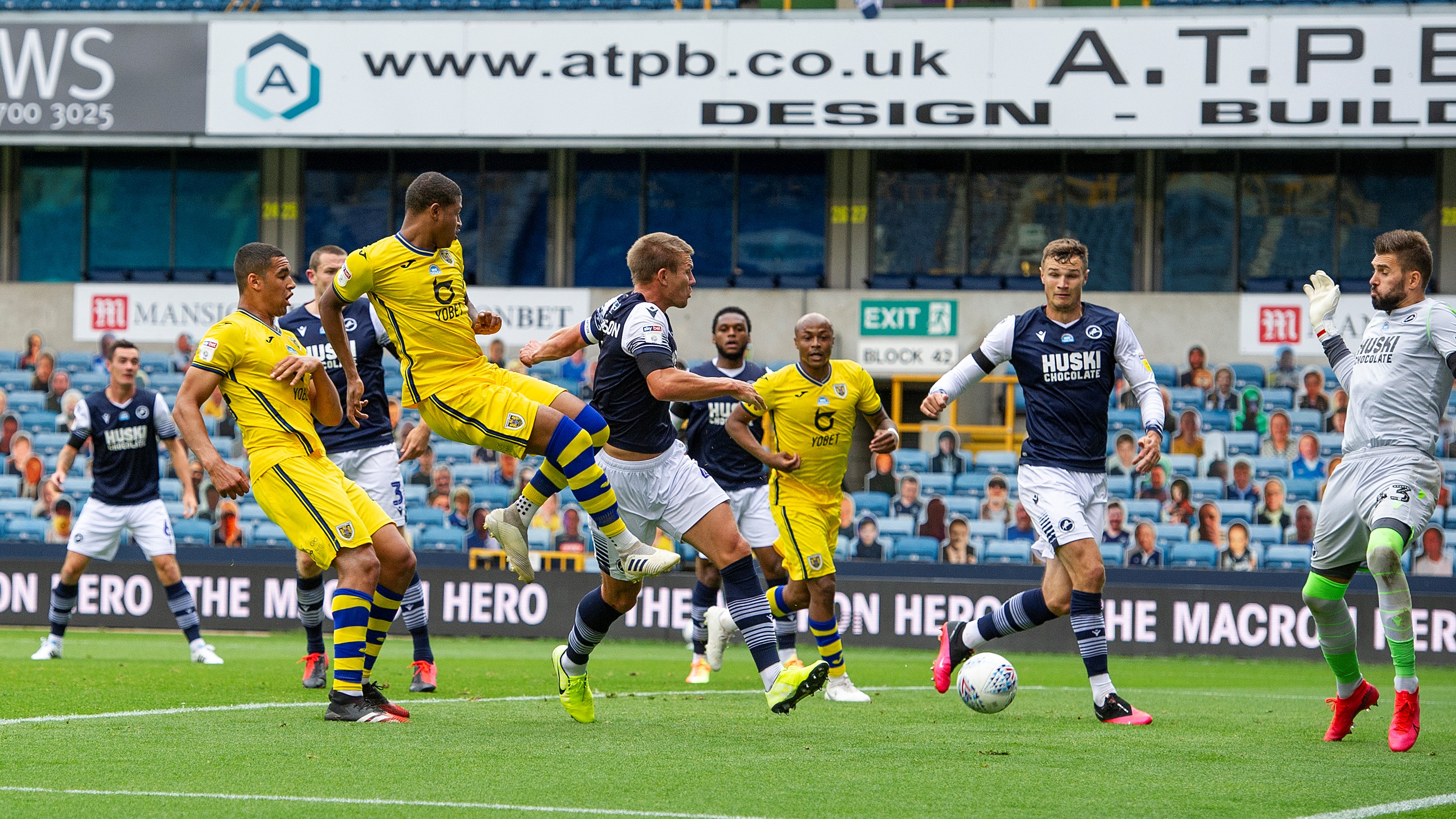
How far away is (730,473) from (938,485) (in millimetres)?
9493

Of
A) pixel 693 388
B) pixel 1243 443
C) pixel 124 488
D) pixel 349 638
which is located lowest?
pixel 349 638

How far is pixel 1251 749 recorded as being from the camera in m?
6.71

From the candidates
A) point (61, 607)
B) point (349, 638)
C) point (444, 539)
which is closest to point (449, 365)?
point (349, 638)

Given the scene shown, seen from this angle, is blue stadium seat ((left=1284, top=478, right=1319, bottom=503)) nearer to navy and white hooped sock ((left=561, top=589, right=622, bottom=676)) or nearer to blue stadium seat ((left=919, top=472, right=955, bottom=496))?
blue stadium seat ((left=919, top=472, right=955, bottom=496))

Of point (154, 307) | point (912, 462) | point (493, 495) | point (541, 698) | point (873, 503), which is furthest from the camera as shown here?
point (154, 307)

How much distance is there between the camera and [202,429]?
7.01 meters

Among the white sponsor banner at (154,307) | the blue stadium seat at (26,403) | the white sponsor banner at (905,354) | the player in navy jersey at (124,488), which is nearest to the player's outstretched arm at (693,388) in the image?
Answer: the player in navy jersey at (124,488)

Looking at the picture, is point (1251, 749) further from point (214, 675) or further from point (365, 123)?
point (365, 123)

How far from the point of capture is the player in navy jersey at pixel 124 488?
12.5 m

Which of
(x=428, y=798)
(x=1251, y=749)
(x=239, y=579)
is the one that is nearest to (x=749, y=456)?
(x=1251, y=749)

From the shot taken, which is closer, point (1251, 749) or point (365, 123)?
point (1251, 749)

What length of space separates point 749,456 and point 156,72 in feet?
55.0

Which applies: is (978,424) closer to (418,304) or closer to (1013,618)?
(1013,618)

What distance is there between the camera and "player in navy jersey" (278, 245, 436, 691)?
9359mm
